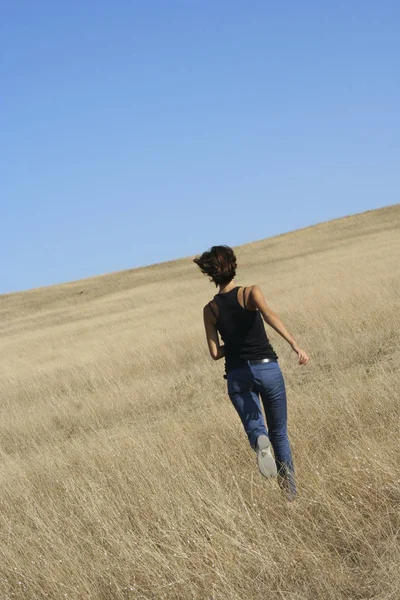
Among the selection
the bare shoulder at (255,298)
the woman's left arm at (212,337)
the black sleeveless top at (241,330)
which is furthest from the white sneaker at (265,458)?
the bare shoulder at (255,298)

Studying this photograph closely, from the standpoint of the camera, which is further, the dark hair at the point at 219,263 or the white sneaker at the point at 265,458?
the dark hair at the point at 219,263

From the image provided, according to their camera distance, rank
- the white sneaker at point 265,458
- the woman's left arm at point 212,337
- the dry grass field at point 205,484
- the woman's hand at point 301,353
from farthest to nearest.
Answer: the woman's left arm at point 212,337 < the woman's hand at point 301,353 < the white sneaker at point 265,458 < the dry grass field at point 205,484

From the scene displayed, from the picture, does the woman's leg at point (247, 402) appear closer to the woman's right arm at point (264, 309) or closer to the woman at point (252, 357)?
the woman at point (252, 357)

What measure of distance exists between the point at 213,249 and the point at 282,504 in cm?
175

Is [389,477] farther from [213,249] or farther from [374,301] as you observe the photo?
[374,301]

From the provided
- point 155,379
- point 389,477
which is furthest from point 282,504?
point 155,379

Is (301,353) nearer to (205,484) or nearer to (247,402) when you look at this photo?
(247,402)

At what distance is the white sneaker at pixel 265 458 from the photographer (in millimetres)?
4941

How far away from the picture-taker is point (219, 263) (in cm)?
515

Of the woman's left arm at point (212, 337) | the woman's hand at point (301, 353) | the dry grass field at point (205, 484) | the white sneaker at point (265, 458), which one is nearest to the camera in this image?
the dry grass field at point (205, 484)

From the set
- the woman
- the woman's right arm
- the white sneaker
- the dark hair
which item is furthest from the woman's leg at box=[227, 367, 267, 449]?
the dark hair

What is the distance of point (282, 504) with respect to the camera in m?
4.89

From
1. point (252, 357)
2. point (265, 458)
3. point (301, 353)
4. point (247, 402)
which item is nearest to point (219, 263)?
point (252, 357)

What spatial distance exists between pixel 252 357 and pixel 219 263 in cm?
67
